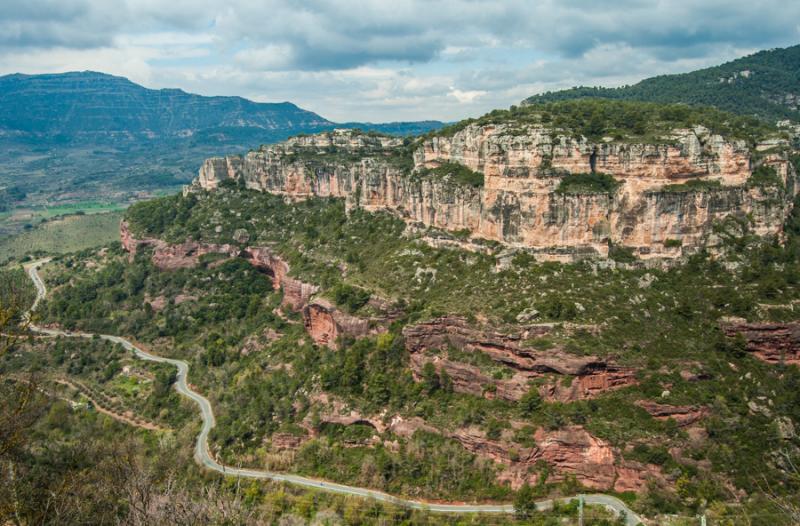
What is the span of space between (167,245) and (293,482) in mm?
61841

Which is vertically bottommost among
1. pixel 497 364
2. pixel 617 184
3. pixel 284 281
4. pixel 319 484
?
pixel 319 484

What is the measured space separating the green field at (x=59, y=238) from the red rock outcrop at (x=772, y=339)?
6180 inches

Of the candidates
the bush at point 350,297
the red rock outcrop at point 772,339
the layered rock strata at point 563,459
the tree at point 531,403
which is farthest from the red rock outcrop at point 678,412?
the bush at point 350,297

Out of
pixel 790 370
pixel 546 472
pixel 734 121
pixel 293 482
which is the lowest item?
pixel 293 482

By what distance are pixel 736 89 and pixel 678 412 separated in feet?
405

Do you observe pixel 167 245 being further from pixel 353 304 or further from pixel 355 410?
pixel 355 410

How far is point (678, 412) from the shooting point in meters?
54.4

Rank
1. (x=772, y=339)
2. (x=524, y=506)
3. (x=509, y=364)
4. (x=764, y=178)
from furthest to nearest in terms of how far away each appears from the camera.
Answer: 1. (x=764, y=178)
2. (x=509, y=364)
3. (x=772, y=339)
4. (x=524, y=506)

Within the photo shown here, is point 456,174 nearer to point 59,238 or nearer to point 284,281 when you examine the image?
point 284,281

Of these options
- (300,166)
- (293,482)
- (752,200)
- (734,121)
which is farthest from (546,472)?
(300,166)

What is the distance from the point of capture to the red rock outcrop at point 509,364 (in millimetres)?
56125

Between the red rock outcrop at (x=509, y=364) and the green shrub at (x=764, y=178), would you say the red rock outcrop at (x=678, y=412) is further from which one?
the green shrub at (x=764, y=178)

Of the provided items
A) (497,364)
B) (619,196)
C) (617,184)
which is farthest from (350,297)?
(617,184)

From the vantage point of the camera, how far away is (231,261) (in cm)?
10494
